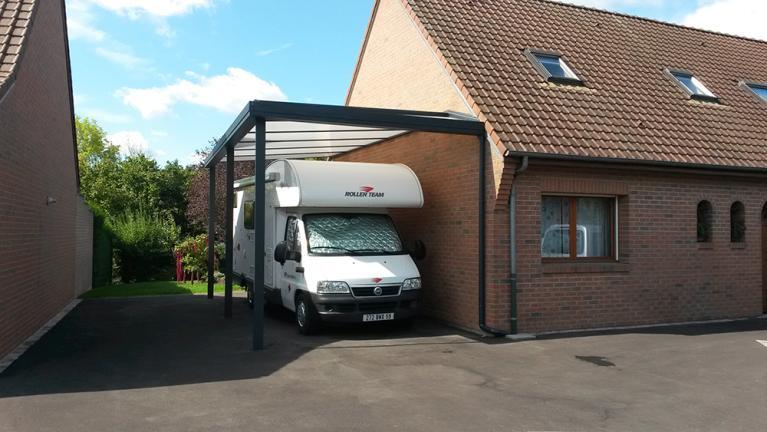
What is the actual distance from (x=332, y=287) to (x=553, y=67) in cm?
666

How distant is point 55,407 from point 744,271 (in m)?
11.8

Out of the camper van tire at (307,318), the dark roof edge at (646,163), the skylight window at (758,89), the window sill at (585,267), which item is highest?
the skylight window at (758,89)

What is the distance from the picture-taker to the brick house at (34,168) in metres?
8.09

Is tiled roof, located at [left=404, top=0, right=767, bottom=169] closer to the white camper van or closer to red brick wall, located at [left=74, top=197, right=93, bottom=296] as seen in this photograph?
the white camper van

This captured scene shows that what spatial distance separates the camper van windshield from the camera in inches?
412

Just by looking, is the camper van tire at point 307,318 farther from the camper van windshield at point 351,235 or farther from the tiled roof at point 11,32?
the tiled roof at point 11,32

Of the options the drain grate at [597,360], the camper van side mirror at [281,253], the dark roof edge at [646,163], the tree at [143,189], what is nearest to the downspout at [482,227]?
the dark roof edge at [646,163]

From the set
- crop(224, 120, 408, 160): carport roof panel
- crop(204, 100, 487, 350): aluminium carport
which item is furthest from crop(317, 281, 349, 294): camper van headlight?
crop(224, 120, 408, 160): carport roof panel

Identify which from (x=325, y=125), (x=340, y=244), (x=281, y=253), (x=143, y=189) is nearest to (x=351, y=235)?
(x=340, y=244)

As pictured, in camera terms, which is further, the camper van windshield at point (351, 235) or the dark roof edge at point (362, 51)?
the dark roof edge at point (362, 51)

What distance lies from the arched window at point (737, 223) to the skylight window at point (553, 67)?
3862 millimetres

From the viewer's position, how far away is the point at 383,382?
706 centimetres

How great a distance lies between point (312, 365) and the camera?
7.90m

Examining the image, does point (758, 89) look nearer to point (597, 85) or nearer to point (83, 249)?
point (597, 85)
